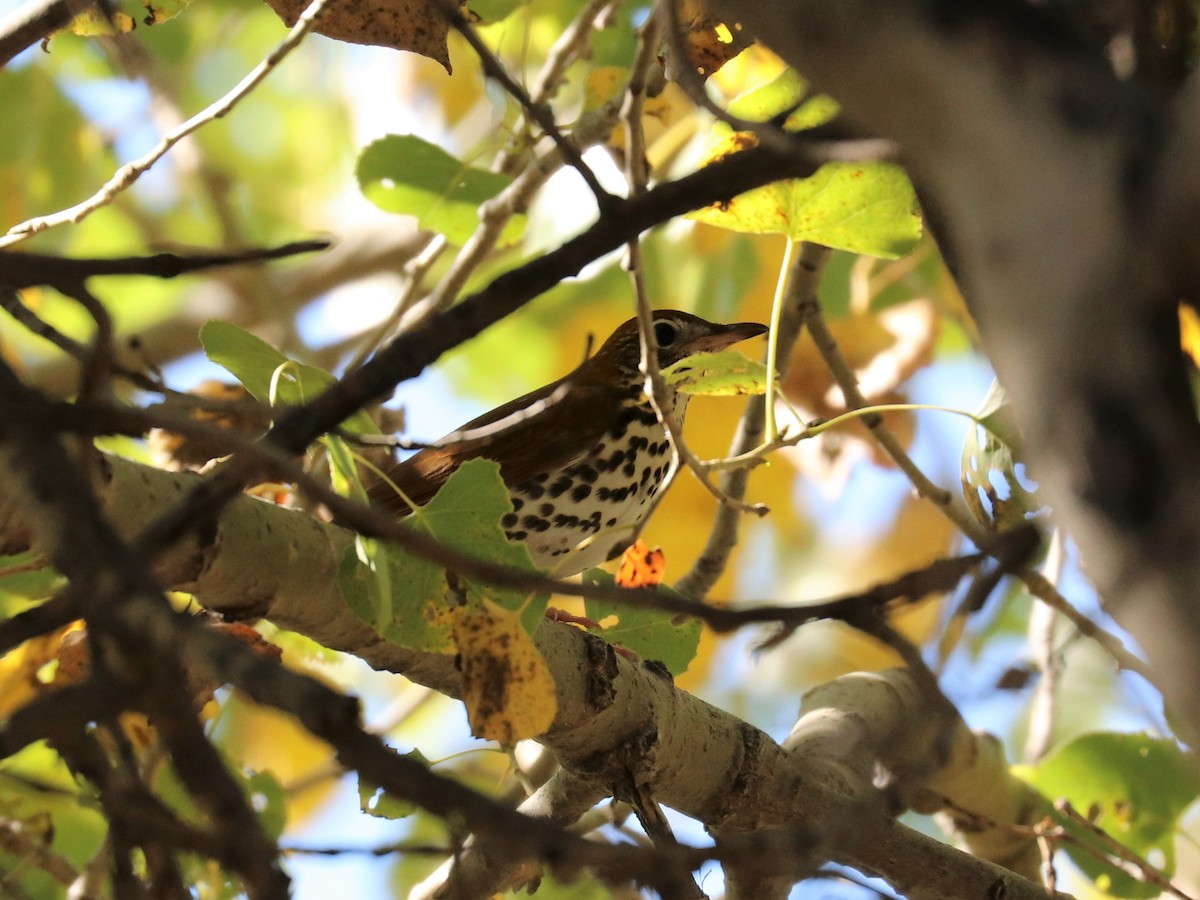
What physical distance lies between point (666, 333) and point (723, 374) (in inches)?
64.5

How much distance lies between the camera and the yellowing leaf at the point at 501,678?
1555 mm

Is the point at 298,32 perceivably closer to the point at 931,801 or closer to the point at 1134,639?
the point at 1134,639

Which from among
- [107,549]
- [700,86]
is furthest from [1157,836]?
[107,549]

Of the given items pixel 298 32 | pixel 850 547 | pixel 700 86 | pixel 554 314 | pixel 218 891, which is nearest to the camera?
pixel 700 86

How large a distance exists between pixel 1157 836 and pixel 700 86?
7.02 ft

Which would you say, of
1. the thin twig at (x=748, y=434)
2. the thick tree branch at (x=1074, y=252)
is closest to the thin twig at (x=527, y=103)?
the thick tree branch at (x=1074, y=252)

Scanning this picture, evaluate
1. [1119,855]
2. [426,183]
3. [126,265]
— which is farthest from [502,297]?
Answer: [1119,855]

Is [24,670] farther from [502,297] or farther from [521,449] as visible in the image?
[502,297]

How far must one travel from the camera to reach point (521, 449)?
3.25 metres

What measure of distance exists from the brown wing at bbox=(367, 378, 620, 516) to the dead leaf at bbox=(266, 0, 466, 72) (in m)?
1.18

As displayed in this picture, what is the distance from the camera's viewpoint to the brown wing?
3219 mm

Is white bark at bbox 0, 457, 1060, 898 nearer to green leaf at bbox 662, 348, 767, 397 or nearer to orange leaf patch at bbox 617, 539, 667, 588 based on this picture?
orange leaf patch at bbox 617, 539, 667, 588

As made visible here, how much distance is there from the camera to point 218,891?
8.07 ft

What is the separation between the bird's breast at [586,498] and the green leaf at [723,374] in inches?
40.9
